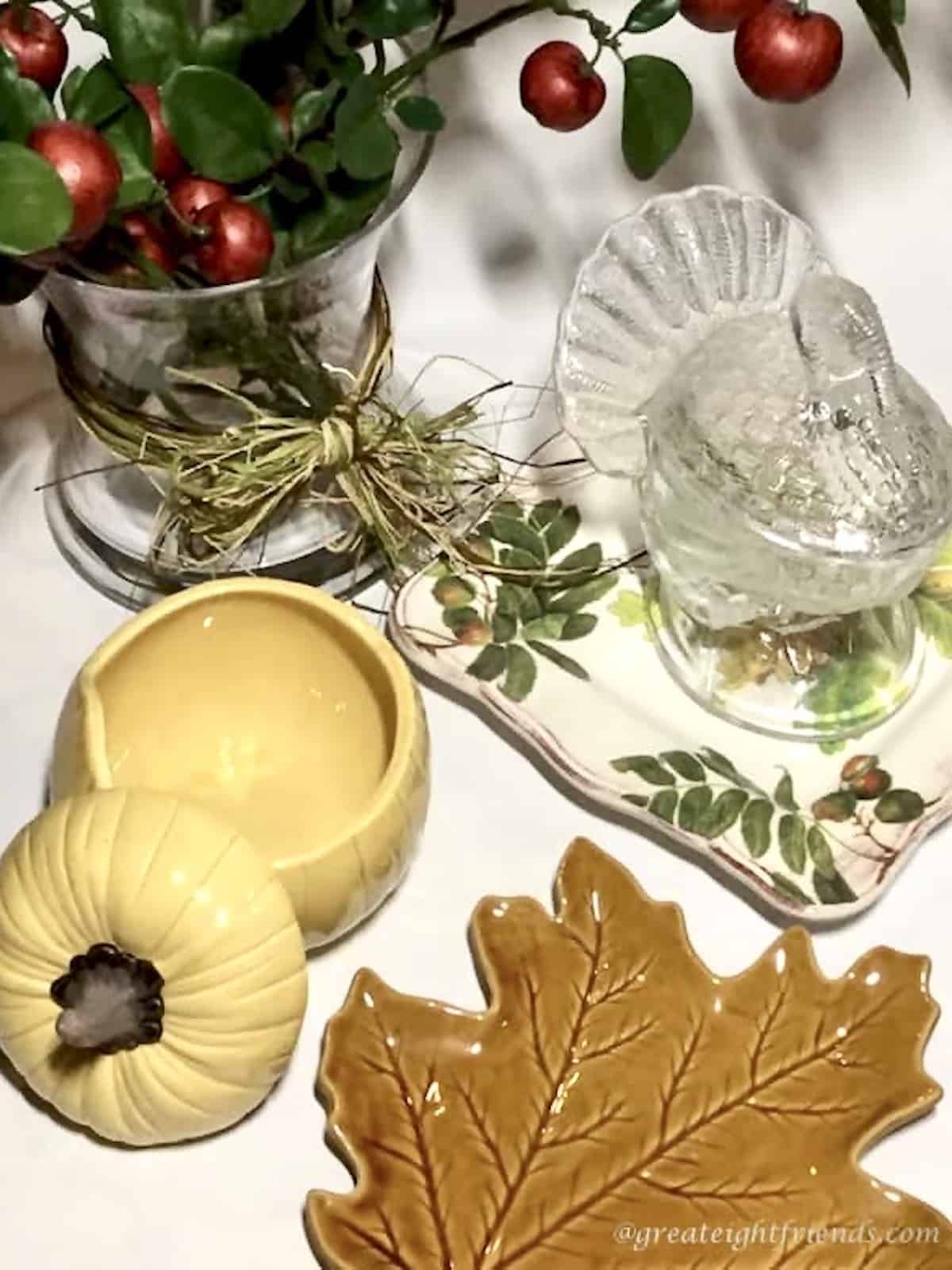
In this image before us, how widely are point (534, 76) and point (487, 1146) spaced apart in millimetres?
319

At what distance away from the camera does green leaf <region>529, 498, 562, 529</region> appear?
0.72 metres

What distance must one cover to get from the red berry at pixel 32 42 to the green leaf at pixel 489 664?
0.81 feet

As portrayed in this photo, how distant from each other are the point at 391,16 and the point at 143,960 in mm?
281

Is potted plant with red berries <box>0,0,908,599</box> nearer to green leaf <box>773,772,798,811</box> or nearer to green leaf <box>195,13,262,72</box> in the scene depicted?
green leaf <box>195,13,262,72</box>

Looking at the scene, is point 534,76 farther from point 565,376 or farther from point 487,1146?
point 487,1146

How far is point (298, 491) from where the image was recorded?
66 cm

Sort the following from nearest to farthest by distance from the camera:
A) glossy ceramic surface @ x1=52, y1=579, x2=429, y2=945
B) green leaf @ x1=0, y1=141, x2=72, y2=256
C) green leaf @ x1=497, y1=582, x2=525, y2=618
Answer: green leaf @ x1=0, y1=141, x2=72, y2=256 → glossy ceramic surface @ x1=52, y1=579, x2=429, y2=945 → green leaf @ x1=497, y1=582, x2=525, y2=618

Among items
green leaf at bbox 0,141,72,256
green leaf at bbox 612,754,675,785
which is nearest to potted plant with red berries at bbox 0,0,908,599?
green leaf at bbox 0,141,72,256

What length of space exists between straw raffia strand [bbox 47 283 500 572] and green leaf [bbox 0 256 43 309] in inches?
2.6

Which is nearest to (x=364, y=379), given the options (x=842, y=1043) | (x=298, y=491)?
(x=298, y=491)

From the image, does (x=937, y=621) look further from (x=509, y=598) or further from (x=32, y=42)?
(x=32, y=42)

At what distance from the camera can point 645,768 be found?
2.13 ft

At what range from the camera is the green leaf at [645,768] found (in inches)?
25.5

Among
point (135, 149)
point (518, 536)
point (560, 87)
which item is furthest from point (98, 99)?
point (518, 536)
